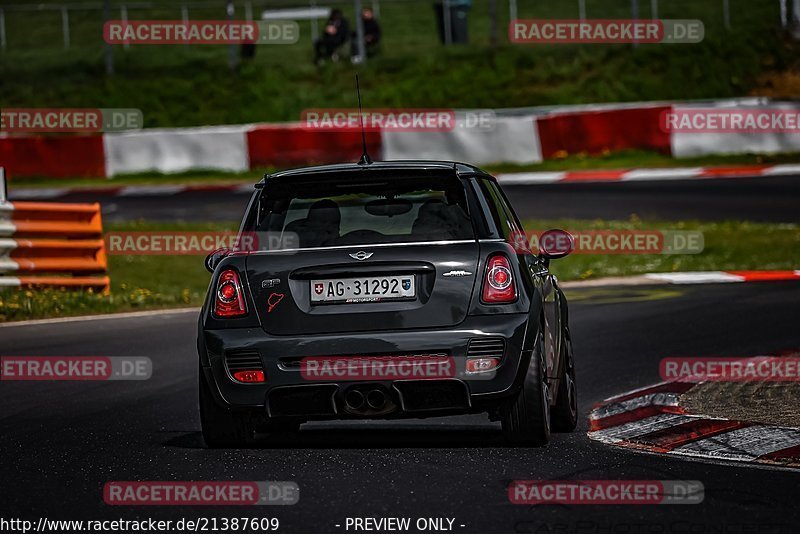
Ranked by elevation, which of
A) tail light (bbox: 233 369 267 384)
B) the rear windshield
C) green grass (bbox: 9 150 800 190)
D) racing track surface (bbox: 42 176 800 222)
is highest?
the rear windshield

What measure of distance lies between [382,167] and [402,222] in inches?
15.5

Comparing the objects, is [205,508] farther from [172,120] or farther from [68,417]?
[172,120]

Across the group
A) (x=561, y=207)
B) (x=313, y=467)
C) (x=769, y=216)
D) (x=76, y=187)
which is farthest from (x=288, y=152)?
(x=313, y=467)

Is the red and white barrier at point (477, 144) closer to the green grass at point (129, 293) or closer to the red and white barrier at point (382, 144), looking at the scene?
the red and white barrier at point (382, 144)

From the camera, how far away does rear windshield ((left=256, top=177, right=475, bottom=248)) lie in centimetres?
764

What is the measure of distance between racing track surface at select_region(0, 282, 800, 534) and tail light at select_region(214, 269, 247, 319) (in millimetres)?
656

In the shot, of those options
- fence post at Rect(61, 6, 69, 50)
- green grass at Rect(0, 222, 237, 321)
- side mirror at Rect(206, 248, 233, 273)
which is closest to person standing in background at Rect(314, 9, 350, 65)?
fence post at Rect(61, 6, 69, 50)

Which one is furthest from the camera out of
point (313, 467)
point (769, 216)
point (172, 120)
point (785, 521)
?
point (172, 120)

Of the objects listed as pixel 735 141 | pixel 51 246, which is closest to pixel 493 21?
pixel 735 141

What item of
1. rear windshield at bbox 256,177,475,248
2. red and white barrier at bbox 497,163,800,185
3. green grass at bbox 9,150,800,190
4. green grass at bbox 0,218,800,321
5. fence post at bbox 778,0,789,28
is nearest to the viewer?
rear windshield at bbox 256,177,475,248

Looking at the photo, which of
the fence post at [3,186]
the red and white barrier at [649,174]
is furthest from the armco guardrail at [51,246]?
the red and white barrier at [649,174]

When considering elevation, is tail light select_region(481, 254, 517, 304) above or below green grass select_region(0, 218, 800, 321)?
above

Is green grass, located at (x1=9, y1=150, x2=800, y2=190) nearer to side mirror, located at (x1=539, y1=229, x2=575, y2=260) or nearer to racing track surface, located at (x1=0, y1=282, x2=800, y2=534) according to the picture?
racing track surface, located at (x1=0, y1=282, x2=800, y2=534)

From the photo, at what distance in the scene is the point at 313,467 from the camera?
706 centimetres
